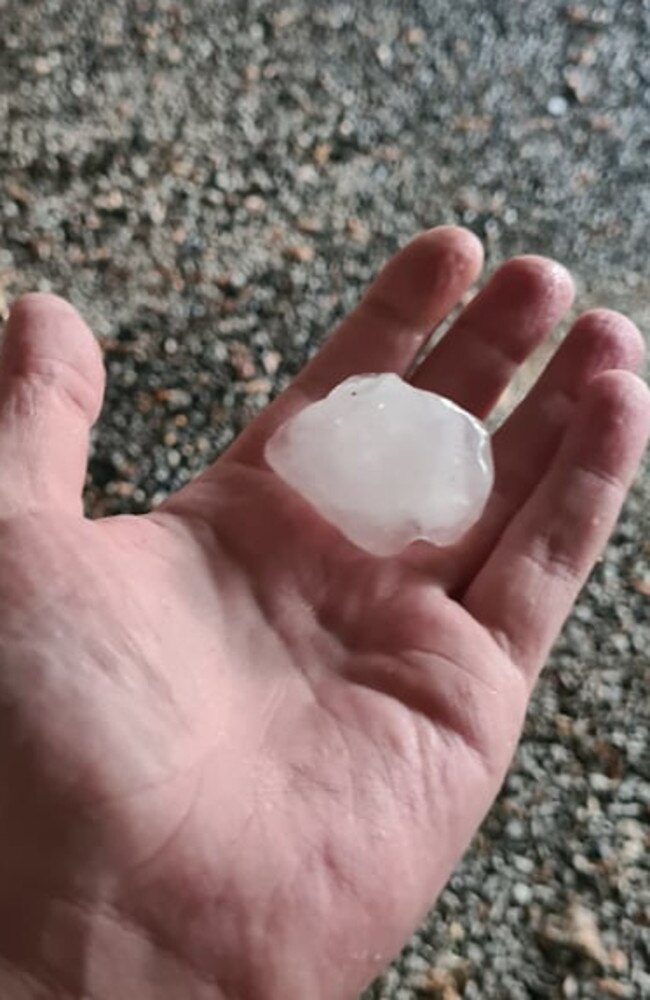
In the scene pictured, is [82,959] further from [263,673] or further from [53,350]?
[53,350]

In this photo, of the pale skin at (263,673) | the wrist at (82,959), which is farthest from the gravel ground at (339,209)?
the wrist at (82,959)

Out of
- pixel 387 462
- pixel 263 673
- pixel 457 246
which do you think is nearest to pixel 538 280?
pixel 457 246

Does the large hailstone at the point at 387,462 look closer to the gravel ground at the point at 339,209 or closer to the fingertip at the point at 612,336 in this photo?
the fingertip at the point at 612,336

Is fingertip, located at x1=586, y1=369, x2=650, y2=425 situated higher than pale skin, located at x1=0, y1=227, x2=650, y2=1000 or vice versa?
fingertip, located at x1=586, y1=369, x2=650, y2=425

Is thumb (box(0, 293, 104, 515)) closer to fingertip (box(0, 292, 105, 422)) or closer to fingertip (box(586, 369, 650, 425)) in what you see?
fingertip (box(0, 292, 105, 422))

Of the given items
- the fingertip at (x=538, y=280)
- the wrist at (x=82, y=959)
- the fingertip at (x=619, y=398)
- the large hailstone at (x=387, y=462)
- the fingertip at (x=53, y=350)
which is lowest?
the wrist at (x=82, y=959)

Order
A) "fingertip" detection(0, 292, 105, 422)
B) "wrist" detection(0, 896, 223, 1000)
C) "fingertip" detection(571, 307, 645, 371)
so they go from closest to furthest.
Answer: "wrist" detection(0, 896, 223, 1000), "fingertip" detection(0, 292, 105, 422), "fingertip" detection(571, 307, 645, 371)

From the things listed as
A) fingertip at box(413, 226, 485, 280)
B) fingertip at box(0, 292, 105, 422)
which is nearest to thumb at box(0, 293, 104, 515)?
fingertip at box(0, 292, 105, 422)
